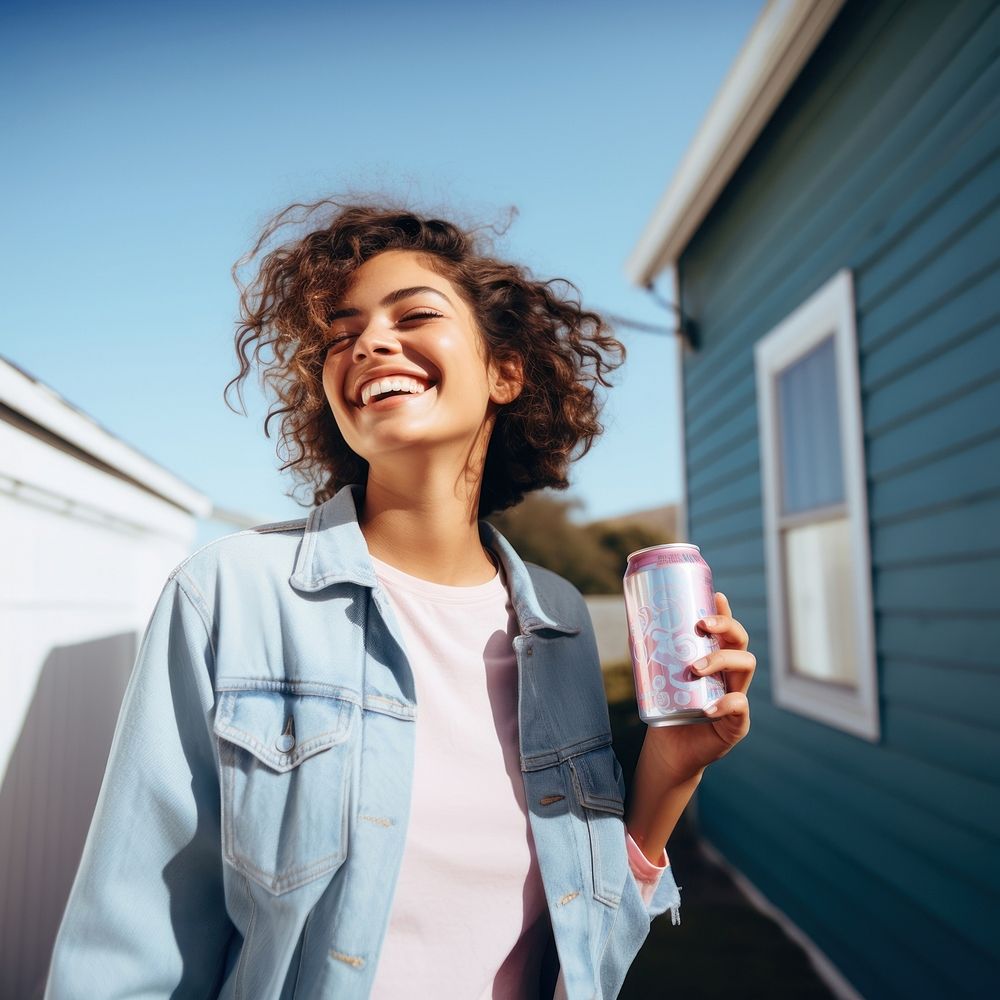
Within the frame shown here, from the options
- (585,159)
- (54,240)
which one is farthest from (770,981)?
(54,240)

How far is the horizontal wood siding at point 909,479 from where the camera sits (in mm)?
2428

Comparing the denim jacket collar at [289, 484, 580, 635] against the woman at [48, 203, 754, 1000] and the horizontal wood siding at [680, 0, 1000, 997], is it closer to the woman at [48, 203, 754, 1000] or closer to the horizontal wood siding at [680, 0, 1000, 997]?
the woman at [48, 203, 754, 1000]

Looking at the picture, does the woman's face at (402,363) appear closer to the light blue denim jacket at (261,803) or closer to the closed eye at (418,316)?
the closed eye at (418,316)

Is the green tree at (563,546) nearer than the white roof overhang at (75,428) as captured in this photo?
No

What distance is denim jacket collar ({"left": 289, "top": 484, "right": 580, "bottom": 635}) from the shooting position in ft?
3.92

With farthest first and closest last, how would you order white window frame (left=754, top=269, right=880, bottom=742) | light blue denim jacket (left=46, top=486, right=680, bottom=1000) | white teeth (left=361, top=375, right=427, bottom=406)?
1. white window frame (left=754, top=269, right=880, bottom=742)
2. white teeth (left=361, top=375, right=427, bottom=406)
3. light blue denim jacket (left=46, top=486, right=680, bottom=1000)

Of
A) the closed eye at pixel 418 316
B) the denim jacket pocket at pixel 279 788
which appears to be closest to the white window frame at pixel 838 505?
the closed eye at pixel 418 316

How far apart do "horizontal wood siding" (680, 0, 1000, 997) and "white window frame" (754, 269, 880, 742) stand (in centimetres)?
5

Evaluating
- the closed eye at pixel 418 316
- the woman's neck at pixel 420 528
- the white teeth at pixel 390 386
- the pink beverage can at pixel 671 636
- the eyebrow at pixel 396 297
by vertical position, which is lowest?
the pink beverage can at pixel 671 636

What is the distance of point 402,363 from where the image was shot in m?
1.29

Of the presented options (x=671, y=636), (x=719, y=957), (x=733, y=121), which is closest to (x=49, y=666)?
(x=671, y=636)

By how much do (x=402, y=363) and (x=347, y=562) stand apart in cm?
33

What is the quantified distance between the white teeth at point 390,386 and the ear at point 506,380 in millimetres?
277

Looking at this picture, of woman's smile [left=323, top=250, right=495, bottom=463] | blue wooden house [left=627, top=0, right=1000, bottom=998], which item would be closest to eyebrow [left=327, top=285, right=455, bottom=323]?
woman's smile [left=323, top=250, right=495, bottom=463]
